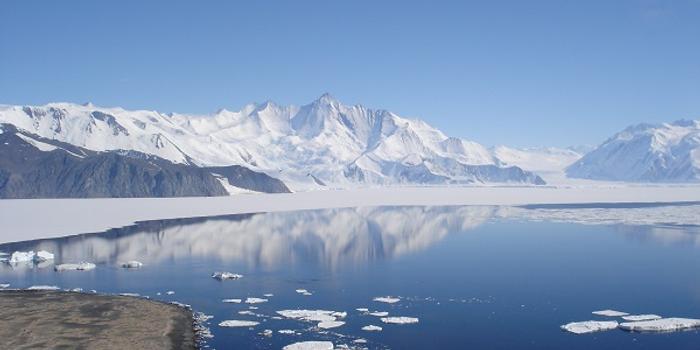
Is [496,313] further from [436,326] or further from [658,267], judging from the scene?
[658,267]

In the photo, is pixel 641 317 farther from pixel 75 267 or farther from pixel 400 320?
pixel 75 267

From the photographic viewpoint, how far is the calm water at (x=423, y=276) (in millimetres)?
32438

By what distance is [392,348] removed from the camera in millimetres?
29781

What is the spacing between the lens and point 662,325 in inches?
1297

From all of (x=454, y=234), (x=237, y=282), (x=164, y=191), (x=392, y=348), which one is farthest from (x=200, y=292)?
(x=164, y=191)

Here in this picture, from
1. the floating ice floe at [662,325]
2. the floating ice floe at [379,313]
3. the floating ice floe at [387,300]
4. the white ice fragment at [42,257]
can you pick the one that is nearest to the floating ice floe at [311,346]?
the floating ice floe at [379,313]

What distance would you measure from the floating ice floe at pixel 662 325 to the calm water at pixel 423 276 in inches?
32.8

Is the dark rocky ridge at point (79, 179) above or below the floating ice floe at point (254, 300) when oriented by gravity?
above

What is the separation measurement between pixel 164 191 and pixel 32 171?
3665 cm

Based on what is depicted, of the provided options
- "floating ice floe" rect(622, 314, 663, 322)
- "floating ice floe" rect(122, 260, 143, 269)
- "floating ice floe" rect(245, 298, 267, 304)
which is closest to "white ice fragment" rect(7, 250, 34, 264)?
"floating ice floe" rect(122, 260, 143, 269)

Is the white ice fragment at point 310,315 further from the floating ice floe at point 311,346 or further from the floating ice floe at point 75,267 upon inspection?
the floating ice floe at point 75,267

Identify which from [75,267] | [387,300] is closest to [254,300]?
[387,300]

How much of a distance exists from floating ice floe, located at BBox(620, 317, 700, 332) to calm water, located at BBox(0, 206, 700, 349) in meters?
0.83

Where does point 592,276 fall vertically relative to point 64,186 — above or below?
below
